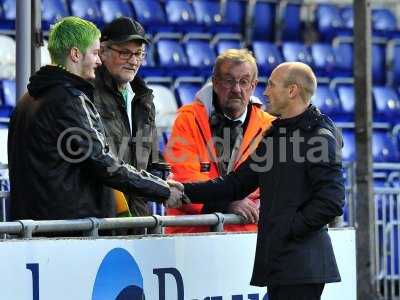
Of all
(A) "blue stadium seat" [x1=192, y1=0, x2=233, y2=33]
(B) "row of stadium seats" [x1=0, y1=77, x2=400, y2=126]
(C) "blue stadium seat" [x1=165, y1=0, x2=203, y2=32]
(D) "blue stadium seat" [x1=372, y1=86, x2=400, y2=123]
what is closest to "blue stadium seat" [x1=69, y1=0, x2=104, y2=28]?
(B) "row of stadium seats" [x1=0, y1=77, x2=400, y2=126]

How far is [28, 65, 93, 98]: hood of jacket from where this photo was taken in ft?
19.3

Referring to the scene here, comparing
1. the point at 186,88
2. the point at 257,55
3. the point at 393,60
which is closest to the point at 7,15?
the point at 186,88

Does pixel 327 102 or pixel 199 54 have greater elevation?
pixel 199 54

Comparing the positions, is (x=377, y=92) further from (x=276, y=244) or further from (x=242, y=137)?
(x=276, y=244)

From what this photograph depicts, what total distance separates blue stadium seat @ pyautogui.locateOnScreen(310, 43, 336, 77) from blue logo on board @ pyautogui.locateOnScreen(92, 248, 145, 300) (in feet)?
39.9

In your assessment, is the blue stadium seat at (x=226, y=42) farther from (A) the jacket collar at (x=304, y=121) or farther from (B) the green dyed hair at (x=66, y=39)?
(B) the green dyed hair at (x=66, y=39)

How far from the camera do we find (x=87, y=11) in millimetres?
16391

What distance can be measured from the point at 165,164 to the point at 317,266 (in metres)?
1.32

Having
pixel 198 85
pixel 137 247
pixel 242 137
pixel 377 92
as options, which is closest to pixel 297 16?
pixel 377 92

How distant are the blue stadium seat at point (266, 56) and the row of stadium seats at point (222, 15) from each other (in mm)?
553

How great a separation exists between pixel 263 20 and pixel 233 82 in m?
11.6

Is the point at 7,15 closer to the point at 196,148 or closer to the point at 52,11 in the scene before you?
the point at 52,11

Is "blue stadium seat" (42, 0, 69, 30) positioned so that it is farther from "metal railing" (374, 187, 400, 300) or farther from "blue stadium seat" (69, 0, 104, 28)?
"metal railing" (374, 187, 400, 300)

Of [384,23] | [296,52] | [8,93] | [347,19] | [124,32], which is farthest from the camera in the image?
[384,23]
